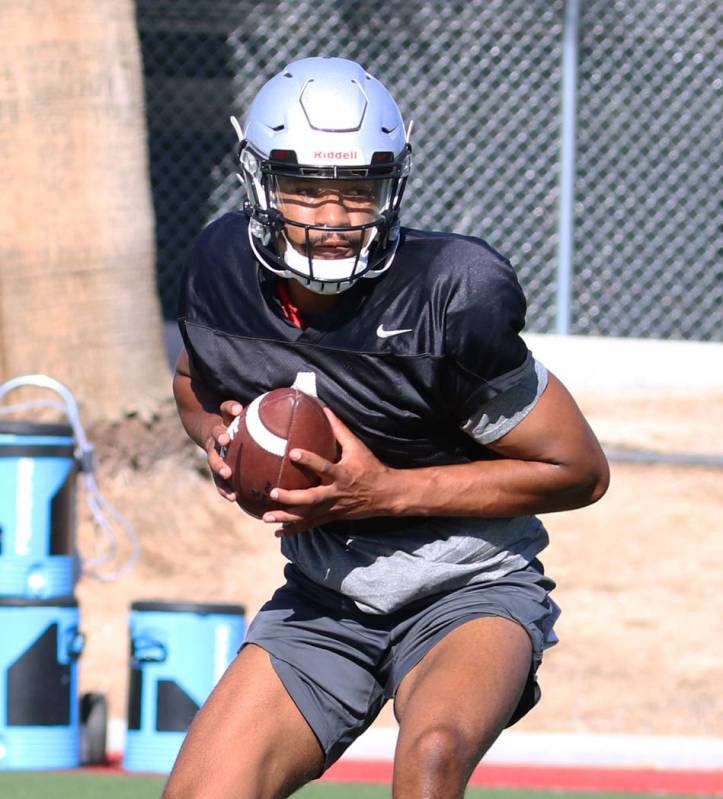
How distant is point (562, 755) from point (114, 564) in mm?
2778

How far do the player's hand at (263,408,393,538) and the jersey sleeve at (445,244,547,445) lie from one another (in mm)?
243

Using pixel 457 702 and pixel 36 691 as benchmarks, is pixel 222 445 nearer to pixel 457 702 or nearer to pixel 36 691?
pixel 457 702

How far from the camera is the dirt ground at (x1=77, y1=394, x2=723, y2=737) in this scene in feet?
22.9

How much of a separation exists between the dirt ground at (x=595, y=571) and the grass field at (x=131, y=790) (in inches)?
37.5

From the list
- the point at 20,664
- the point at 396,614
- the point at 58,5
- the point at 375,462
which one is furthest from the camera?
the point at 58,5

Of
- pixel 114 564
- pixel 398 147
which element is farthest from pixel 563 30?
pixel 398 147

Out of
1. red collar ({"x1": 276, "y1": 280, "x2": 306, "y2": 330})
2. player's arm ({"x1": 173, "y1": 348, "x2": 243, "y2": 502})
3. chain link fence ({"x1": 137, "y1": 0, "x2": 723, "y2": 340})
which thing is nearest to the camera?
red collar ({"x1": 276, "y1": 280, "x2": 306, "y2": 330})

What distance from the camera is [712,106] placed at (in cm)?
1055

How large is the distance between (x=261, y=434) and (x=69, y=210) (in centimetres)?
549

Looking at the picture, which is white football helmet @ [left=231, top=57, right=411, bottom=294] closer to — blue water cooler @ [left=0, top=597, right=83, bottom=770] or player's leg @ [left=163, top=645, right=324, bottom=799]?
player's leg @ [left=163, top=645, right=324, bottom=799]

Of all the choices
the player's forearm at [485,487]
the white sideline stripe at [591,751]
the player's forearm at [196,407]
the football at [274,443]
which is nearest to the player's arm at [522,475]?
the player's forearm at [485,487]

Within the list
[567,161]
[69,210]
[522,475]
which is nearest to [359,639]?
[522,475]

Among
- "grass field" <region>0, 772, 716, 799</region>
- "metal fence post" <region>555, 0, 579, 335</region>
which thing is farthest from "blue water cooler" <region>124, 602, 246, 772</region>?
"metal fence post" <region>555, 0, 579, 335</region>

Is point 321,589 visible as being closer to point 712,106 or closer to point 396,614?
point 396,614
